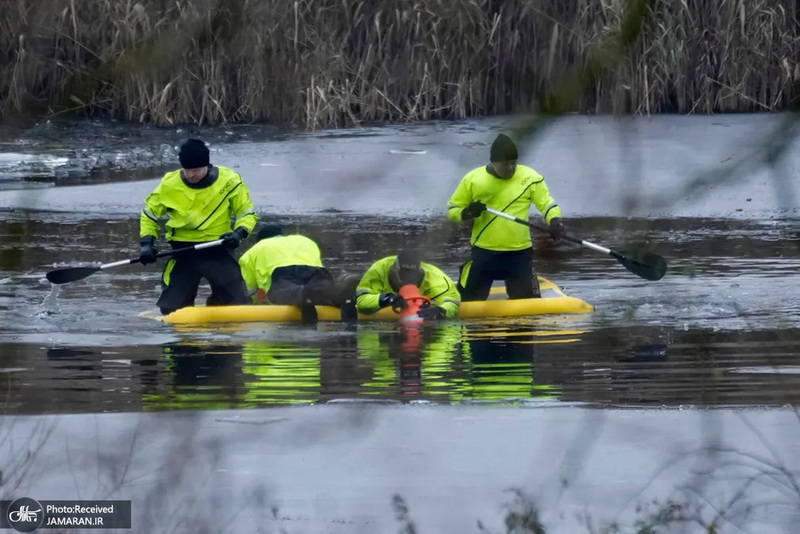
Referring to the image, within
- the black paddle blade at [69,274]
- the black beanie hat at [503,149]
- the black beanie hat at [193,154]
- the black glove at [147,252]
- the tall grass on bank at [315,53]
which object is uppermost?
the tall grass on bank at [315,53]

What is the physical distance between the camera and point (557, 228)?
10500 mm

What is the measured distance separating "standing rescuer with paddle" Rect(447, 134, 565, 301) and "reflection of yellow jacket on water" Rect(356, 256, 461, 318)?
0.39m

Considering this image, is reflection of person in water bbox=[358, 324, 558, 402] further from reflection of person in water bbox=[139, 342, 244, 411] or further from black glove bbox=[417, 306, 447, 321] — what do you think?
reflection of person in water bbox=[139, 342, 244, 411]

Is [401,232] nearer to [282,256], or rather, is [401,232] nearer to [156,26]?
[282,256]

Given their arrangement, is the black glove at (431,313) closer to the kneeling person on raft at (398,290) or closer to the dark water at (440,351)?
the kneeling person on raft at (398,290)

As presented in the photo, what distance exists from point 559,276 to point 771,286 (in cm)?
212

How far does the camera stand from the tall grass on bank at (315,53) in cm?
246

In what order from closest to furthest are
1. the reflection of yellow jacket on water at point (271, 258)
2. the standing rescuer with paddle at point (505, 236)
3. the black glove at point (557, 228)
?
1. the black glove at point (557, 228)
2. the standing rescuer with paddle at point (505, 236)
3. the reflection of yellow jacket on water at point (271, 258)

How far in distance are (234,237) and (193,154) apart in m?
0.66

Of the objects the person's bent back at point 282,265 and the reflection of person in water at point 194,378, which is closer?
the reflection of person in water at point 194,378

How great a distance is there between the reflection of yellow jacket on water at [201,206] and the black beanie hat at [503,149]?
804cm

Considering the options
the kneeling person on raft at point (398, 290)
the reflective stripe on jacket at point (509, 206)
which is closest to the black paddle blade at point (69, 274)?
the kneeling person on raft at point (398, 290)

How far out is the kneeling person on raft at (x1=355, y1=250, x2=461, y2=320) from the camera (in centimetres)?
1041

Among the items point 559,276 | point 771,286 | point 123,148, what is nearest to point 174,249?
point 559,276
